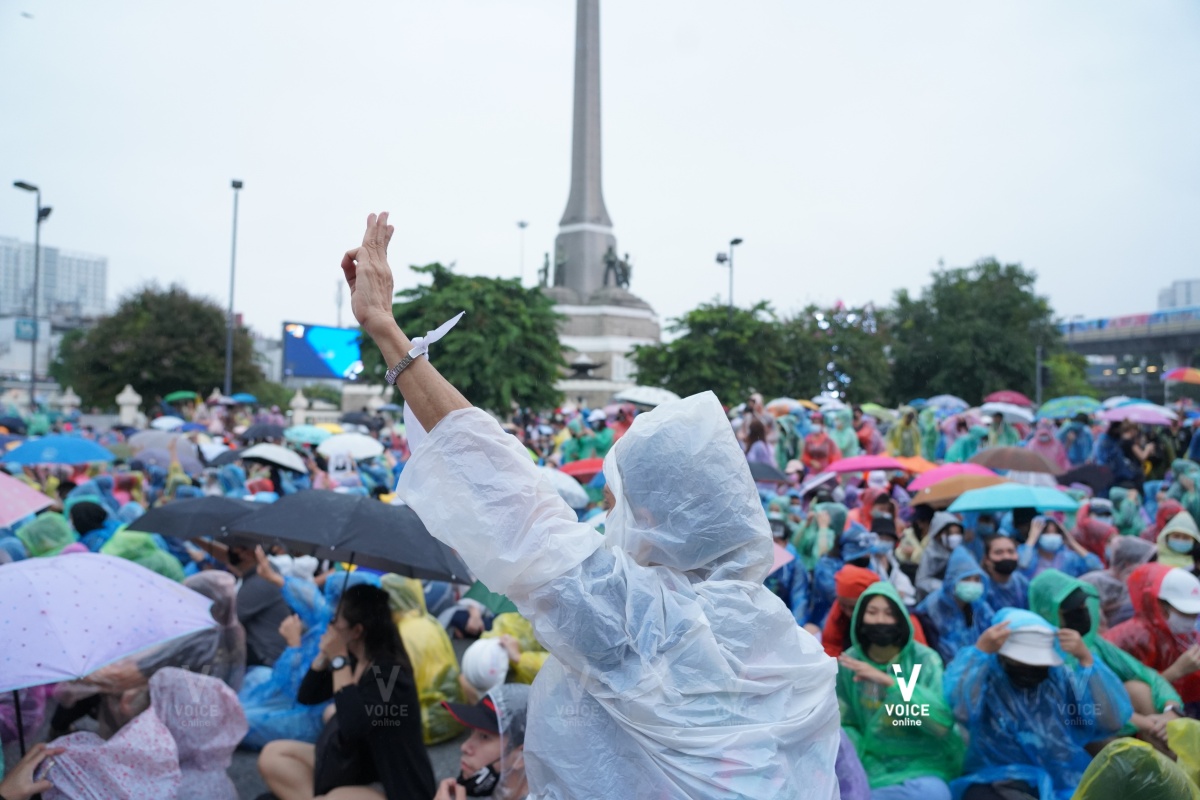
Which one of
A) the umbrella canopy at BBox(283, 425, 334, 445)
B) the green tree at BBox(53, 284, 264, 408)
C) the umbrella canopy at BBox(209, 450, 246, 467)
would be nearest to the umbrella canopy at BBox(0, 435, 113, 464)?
the umbrella canopy at BBox(209, 450, 246, 467)

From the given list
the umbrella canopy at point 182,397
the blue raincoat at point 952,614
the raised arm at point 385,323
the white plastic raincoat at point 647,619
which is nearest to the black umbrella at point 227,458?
the blue raincoat at point 952,614

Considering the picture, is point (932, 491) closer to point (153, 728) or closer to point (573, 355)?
point (153, 728)

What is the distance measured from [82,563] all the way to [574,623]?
95.2 inches

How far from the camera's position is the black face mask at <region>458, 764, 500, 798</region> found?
3.42 metres

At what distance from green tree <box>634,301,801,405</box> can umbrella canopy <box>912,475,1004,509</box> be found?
20898 mm

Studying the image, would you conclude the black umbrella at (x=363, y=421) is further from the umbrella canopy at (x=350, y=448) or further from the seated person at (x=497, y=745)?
the seated person at (x=497, y=745)

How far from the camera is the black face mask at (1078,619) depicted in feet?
14.3

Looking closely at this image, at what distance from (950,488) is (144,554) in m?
5.92

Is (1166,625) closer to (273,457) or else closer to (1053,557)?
(1053,557)

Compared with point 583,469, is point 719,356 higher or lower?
higher

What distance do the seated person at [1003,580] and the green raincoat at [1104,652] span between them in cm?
105

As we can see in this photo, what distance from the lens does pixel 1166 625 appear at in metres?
4.68

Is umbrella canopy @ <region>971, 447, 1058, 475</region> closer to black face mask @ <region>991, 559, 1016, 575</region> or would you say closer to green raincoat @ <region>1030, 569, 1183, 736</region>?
black face mask @ <region>991, 559, 1016, 575</region>

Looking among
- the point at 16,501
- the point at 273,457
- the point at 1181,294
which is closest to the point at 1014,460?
the point at 273,457
